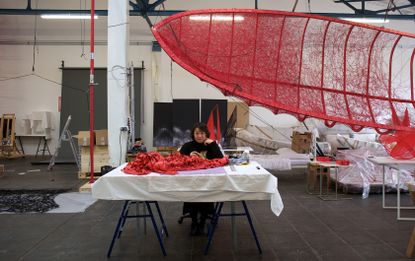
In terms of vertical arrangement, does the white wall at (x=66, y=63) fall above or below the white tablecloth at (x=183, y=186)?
above

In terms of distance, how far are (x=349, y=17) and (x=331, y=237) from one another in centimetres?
582

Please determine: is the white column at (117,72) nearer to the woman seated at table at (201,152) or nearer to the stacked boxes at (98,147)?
the stacked boxes at (98,147)

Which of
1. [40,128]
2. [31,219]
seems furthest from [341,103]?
[40,128]

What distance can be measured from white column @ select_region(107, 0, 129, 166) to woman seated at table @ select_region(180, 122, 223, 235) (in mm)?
2176

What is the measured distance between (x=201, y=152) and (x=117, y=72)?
2.45 meters

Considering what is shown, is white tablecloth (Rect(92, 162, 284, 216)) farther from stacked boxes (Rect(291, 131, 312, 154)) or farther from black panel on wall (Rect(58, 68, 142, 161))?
black panel on wall (Rect(58, 68, 142, 161))

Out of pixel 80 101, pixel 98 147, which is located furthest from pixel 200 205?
pixel 80 101

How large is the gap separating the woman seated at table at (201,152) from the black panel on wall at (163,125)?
4054mm

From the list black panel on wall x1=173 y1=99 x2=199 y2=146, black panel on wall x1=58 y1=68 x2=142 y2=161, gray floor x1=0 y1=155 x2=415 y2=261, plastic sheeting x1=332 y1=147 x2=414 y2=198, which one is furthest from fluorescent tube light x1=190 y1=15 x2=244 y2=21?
black panel on wall x1=58 y1=68 x2=142 y2=161

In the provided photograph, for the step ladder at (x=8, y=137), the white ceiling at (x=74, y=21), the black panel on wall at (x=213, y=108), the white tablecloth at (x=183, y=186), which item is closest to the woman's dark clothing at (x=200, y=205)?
the white tablecloth at (x=183, y=186)

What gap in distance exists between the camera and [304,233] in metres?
2.89

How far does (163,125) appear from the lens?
698cm

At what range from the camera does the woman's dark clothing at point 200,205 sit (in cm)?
283

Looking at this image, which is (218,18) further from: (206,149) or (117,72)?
(117,72)
